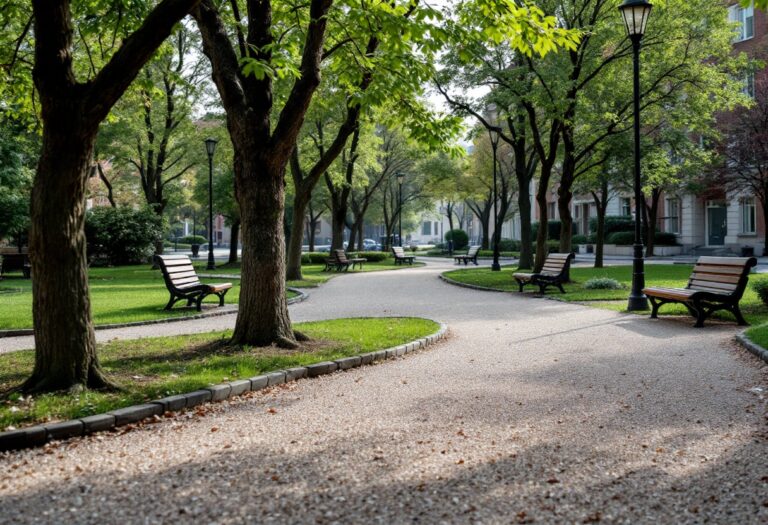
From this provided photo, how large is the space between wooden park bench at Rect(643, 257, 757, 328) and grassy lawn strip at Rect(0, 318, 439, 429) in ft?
14.2

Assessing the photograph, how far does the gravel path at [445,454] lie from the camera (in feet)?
11.6

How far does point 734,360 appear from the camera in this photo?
25.6 feet

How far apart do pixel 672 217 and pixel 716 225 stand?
10.6 feet

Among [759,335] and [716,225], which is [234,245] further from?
[716,225]

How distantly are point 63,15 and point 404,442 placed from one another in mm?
4843

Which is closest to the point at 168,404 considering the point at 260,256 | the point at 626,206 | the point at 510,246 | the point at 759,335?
the point at 260,256

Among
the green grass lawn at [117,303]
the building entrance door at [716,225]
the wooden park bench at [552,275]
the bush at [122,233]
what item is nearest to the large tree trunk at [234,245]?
the bush at [122,233]

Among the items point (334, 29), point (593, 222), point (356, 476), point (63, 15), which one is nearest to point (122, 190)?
point (593, 222)

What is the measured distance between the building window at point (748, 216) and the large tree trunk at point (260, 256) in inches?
1479

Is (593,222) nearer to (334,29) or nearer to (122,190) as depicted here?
(122,190)

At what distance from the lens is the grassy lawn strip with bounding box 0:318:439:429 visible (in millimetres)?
5461

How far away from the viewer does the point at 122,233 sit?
1366 inches

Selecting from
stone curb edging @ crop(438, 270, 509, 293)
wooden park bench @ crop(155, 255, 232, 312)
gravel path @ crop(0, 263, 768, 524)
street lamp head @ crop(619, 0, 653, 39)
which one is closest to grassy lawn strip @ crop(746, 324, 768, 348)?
gravel path @ crop(0, 263, 768, 524)

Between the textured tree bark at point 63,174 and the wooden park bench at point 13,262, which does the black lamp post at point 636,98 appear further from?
the wooden park bench at point 13,262
